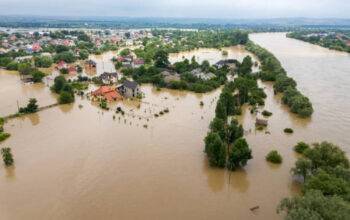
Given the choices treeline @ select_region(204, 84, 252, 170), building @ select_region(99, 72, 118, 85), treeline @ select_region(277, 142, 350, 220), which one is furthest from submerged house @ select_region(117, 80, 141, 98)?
treeline @ select_region(277, 142, 350, 220)

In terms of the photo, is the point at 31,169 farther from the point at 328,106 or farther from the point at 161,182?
the point at 328,106

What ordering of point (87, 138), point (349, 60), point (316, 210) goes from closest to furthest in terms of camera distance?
1. point (316, 210)
2. point (87, 138)
3. point (349, 60)

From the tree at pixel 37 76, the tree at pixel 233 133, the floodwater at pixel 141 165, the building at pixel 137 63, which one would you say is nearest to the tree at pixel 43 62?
the tree at pixel 37 76

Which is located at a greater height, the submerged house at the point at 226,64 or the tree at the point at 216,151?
the submerged house at the point at 226,64

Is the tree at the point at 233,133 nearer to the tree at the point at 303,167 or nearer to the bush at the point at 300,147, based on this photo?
the bush at the point at 300,147

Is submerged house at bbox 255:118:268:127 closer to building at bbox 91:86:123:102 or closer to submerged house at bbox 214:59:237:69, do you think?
building at bbox 91:86:123:102

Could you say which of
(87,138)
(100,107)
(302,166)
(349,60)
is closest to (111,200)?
(87,138)
